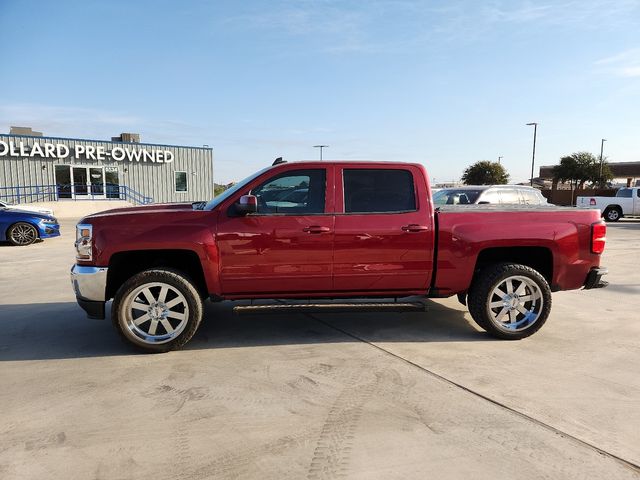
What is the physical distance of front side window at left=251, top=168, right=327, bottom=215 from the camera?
14.6 ft

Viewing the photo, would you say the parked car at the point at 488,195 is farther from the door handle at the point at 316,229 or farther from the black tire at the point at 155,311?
the black tire at the point at 155,311

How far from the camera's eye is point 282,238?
4340 millimetres

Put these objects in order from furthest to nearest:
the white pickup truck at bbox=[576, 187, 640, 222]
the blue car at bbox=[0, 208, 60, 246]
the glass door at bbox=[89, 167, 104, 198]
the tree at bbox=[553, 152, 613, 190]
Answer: the tree at bbox=[553, 152, 613, 190] < the glass door at bbox=[89, 167, 104, 198] < the white pickup truck at bbox=[576, 187, 640, 222] < the blue car at bbox=[0, 208, 60, 246]

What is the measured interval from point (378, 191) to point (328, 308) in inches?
51.8

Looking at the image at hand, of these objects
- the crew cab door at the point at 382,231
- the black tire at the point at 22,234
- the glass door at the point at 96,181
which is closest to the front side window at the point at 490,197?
the crew cab door at the point at 382,231

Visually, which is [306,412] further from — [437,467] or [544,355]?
[544,355]

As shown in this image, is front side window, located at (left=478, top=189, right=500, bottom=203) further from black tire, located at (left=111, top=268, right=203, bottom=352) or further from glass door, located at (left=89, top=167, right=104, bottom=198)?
glass door, located at (left=89, top=167, right=104, bottom=198)

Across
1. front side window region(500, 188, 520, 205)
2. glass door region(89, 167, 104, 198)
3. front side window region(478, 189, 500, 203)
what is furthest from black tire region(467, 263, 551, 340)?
glass door region(89, 167, 104, 198)

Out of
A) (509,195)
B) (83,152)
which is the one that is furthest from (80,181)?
(509,195)

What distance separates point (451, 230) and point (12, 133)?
100 feet

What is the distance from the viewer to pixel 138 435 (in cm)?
289

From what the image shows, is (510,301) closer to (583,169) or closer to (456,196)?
(456,196)

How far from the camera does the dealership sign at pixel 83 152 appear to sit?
25500 millimetres

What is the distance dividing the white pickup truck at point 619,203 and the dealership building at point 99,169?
25.1 m
